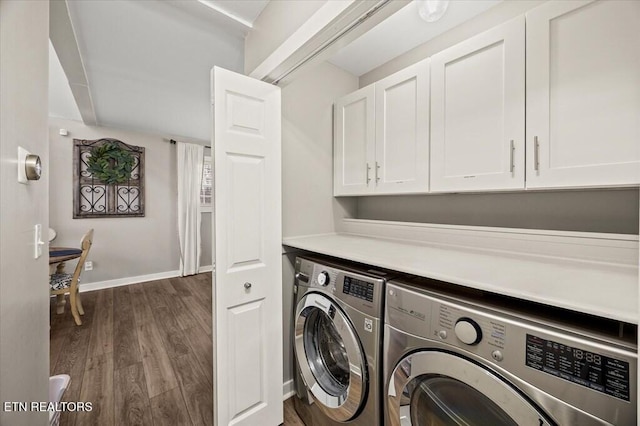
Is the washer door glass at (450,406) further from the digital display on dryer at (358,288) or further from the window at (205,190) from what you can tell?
the window at (205,190)

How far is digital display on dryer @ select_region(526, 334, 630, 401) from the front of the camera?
2.01 feet

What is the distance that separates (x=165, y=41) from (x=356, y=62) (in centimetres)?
145

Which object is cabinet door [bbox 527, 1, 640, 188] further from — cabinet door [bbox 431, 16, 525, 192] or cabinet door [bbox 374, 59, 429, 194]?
cabinet door [bbox 374, 59, 429, 194]

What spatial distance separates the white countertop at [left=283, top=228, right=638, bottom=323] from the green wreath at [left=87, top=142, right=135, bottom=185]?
3.99 m

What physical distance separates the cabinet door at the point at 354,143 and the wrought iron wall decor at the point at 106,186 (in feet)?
12.4

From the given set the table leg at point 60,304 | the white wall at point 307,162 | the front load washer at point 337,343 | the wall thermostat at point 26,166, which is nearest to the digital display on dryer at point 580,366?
the front load washer at point 337,343

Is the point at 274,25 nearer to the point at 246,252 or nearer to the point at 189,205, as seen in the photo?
the point at 246,252

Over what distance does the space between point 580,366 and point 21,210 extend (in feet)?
4.95

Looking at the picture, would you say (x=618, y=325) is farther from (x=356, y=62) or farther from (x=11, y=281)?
(x=356, y=62)

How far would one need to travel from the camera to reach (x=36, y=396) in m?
0.83

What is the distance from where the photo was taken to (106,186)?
158 inches

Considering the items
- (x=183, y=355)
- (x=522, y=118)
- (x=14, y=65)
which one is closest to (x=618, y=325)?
(x=522, y=118)

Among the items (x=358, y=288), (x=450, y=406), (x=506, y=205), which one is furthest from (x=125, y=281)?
(x=506, y=205)

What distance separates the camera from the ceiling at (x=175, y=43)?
1585 millimetres
